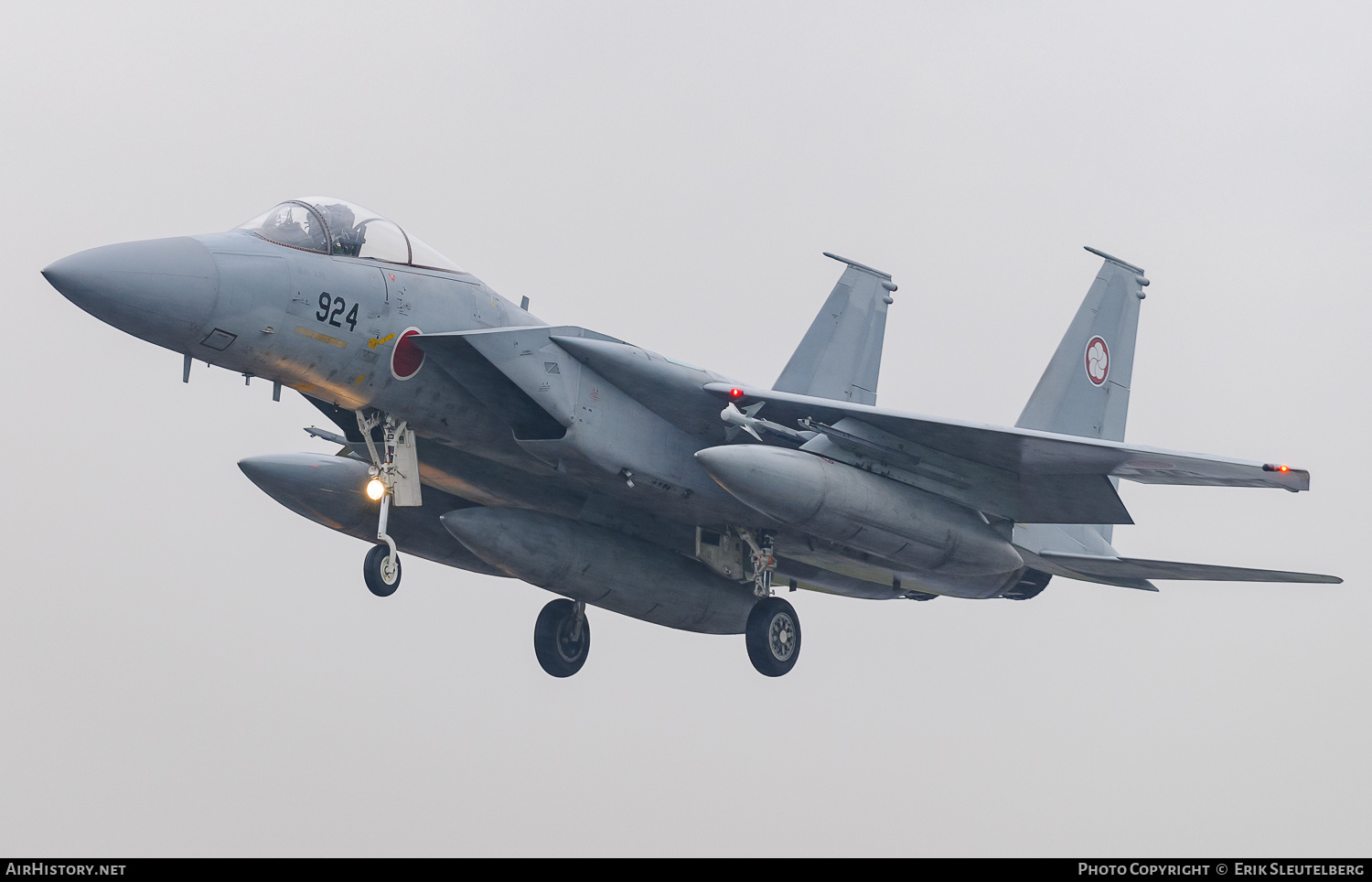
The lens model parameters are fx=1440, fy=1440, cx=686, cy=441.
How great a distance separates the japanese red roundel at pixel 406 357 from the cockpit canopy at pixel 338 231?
2.00 ft

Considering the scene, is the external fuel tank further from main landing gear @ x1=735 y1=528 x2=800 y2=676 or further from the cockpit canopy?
the cockpit canopy

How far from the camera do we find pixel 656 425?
12.1 meters

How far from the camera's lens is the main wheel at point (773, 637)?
13.2 meters

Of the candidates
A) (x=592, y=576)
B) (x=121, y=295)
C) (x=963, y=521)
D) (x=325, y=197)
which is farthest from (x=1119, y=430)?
(x=121, y=295)

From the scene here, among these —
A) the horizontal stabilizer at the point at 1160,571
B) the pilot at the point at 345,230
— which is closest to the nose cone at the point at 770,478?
the pilot at the point at 345,230

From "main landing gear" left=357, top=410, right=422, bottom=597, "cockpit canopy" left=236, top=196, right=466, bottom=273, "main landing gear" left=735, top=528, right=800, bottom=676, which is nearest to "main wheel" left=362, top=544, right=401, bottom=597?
"main landing gear" left=357, top=410, right=422, bottom=597

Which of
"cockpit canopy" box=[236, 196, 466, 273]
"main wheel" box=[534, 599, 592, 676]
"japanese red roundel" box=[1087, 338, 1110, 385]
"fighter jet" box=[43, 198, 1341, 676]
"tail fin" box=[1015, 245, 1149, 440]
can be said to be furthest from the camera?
"japanese red roundel" box=[1087, 338, 1110, 385]

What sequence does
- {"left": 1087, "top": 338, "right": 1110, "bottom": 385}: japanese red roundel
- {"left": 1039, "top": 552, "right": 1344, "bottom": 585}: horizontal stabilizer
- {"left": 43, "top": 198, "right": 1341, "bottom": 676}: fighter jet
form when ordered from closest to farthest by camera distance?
{"left": 43, "top": 198, "right": 1341, "bottom": 676}: fighter jet, {"left": 1039, "top": 552, "right": 1344, "bottom": 585}: horizontal stabilizer, {"left": 1087, "top": 338, "right": 1110, "bottom": 385}: japanese red roundel

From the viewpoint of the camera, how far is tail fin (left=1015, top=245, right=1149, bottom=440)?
15.1 m

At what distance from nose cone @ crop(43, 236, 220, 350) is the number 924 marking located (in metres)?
0.83

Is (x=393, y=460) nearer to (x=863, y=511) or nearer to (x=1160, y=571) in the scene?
(x=863, y=511)

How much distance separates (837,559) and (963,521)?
1629mm

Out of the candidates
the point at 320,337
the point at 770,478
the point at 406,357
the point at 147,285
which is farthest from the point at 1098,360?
the point at 147,285

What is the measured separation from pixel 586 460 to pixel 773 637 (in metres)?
2.79
